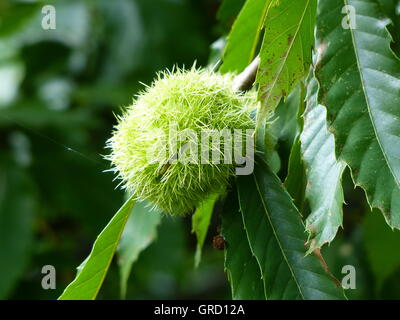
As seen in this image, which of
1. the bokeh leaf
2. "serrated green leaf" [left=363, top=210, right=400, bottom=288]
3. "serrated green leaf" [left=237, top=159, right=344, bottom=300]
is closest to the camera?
"serrated green leaf" [left=237, top=159, right=344, bottom=300]

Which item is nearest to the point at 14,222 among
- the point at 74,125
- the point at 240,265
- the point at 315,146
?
the point at 74,125

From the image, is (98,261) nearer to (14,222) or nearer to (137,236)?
(137,236)

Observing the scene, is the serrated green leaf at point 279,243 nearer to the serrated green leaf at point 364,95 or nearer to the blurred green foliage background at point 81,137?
the serrated green leaf at point 364,95

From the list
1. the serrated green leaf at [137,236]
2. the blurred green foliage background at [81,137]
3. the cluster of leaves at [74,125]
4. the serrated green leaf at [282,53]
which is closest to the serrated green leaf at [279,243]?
the serrated green leaf at [282,53]

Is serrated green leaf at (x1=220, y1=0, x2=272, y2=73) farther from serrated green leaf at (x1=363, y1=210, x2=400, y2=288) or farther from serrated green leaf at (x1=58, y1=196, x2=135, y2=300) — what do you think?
serrated green leaf at (x1=363, y1=210, x2=400, y2=288)

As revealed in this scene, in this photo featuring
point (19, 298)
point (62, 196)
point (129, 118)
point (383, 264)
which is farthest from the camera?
point (62, 196)

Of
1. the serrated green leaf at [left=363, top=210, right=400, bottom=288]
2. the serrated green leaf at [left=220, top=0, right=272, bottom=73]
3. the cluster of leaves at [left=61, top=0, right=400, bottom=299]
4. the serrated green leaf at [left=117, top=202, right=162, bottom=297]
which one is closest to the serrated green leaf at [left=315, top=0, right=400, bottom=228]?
the cluster of leaves at [left=61, top=0, right=400, bottom=299]
